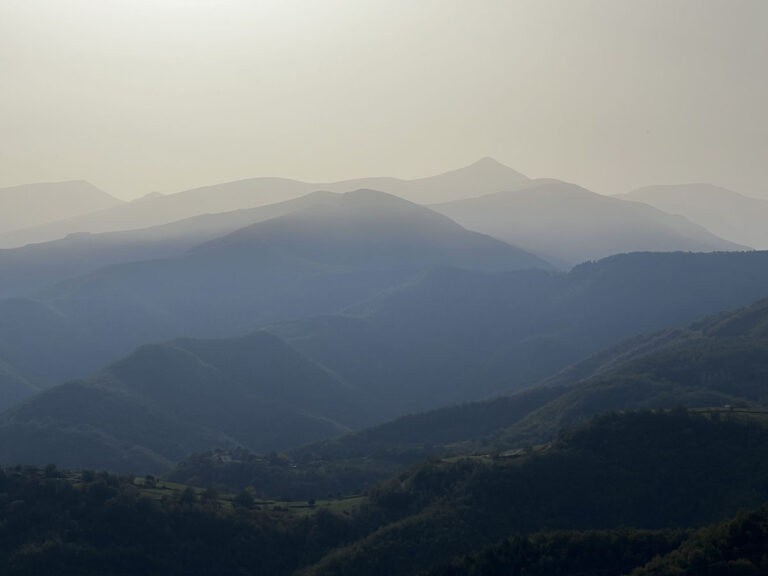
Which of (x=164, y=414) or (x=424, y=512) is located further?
(x=164, y=414)

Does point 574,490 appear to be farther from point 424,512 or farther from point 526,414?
point 526,414

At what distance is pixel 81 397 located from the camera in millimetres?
164000

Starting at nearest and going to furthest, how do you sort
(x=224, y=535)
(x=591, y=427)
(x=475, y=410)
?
1. (x=224, y=535)
2. (x=591, y=427)
3. (x=475, y=410)

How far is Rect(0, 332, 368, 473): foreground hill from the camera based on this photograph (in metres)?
145

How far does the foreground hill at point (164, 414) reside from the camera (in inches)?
5714

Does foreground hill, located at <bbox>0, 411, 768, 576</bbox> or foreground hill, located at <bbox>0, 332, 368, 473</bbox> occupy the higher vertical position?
foreground hill, located at <bbox>0, 411, 768, 576</bbox>

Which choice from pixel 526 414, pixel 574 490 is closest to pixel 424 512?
pixel 574 490

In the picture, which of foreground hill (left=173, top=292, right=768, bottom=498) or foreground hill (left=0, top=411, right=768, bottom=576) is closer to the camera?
foreground hill (left=0, top=411, right=768, bottom=576)

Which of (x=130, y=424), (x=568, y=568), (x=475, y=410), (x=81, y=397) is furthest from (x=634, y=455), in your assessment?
(x=81, y=397)

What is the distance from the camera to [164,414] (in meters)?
169

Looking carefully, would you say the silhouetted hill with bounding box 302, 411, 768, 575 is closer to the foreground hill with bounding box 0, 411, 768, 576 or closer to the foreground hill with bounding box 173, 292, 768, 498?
the foreground hill with bounding box 0, 411, 768, 576

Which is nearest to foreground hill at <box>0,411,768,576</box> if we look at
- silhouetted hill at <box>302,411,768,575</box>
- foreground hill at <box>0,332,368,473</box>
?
silhouetted hill at <box>302,411,768,575</box>

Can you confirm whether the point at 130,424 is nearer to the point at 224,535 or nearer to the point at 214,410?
the point at 214,410

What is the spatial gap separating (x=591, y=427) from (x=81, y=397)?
374 feet
